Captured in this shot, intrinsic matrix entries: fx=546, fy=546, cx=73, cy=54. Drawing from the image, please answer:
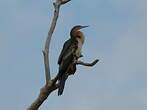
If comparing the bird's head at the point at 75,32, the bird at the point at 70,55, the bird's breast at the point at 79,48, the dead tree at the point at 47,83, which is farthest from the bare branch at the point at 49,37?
the bird's head at the point at 75,32

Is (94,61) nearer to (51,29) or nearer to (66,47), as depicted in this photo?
(51,29)

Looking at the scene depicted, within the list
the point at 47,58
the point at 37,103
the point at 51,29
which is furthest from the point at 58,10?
the point at 37,103

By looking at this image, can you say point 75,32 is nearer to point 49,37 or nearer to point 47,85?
point 49,37

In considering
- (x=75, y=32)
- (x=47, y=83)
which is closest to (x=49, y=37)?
(x=47, y=83)

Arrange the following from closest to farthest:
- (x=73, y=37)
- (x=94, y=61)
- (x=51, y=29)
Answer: (x=94, y=61) < (x=51, y=29) < (x=73, y=37)

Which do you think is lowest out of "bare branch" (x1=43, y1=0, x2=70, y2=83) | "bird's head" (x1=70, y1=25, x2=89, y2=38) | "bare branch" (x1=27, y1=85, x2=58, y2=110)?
"bare branch" (x1=27, y1=85, x2=58, y2=110)

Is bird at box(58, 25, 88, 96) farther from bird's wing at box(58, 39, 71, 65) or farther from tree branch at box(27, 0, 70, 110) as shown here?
tree branch at box(27, 0, 70, 110)

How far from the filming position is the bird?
8055 millimetres

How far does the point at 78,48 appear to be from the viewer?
8.80 metres

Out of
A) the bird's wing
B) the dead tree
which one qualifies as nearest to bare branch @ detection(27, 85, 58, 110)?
the dead tree

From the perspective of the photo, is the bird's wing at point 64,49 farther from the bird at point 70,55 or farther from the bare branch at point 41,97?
the bare branch at point 41,97

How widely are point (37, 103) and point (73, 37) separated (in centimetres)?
237

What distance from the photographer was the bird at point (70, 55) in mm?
8055

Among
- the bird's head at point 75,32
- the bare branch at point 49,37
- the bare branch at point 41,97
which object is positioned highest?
the bare branch at point 49,37
